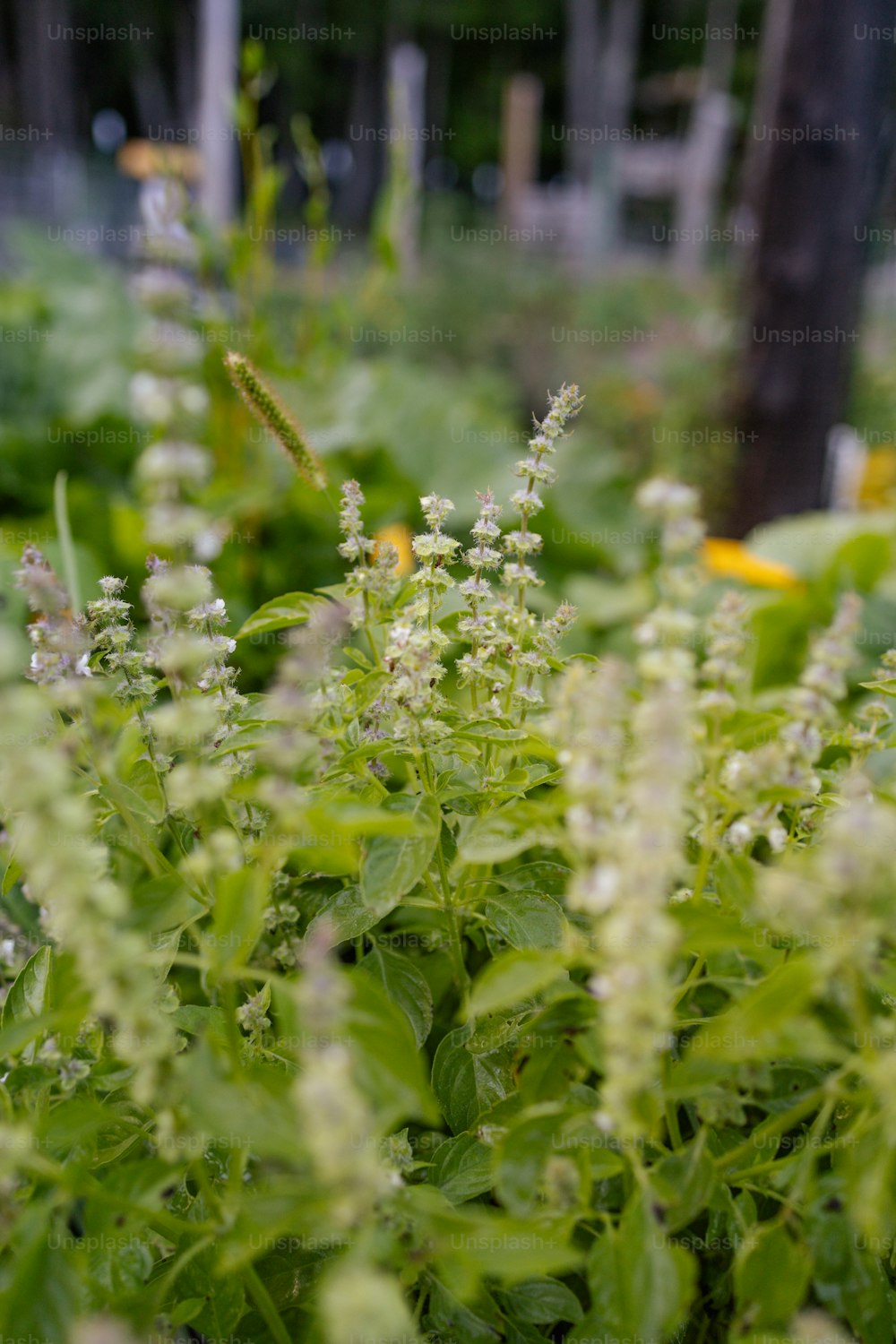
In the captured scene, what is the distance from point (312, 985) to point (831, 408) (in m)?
2.91

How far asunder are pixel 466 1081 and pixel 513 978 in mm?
245

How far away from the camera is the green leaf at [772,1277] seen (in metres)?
0.48

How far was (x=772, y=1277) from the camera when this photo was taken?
0.48 metres

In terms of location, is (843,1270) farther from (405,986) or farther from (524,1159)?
(405,986)

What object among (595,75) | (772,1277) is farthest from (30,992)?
(595,75)

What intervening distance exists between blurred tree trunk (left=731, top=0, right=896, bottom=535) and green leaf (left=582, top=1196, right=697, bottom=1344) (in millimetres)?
2730

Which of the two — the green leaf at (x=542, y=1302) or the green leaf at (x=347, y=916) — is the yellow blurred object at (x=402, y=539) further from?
the green leaf at (x=542, y=1302)

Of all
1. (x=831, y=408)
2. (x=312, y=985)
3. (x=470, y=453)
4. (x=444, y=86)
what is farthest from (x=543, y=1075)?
(x=444, y=86)

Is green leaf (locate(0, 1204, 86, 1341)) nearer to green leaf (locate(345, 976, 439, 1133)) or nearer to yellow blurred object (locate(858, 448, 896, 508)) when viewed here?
green leaf (locate(345, 976, 439, 1133))

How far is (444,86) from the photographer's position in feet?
68.9

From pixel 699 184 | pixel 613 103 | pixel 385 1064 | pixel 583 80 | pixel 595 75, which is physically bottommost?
pixel 385 1064

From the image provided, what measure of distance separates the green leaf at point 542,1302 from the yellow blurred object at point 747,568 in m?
1.60

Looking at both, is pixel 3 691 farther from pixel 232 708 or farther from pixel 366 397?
pixel 366 397

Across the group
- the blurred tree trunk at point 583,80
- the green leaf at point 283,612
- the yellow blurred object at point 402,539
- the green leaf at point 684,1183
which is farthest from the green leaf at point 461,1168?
the blurred tree trunk at point 583,80
